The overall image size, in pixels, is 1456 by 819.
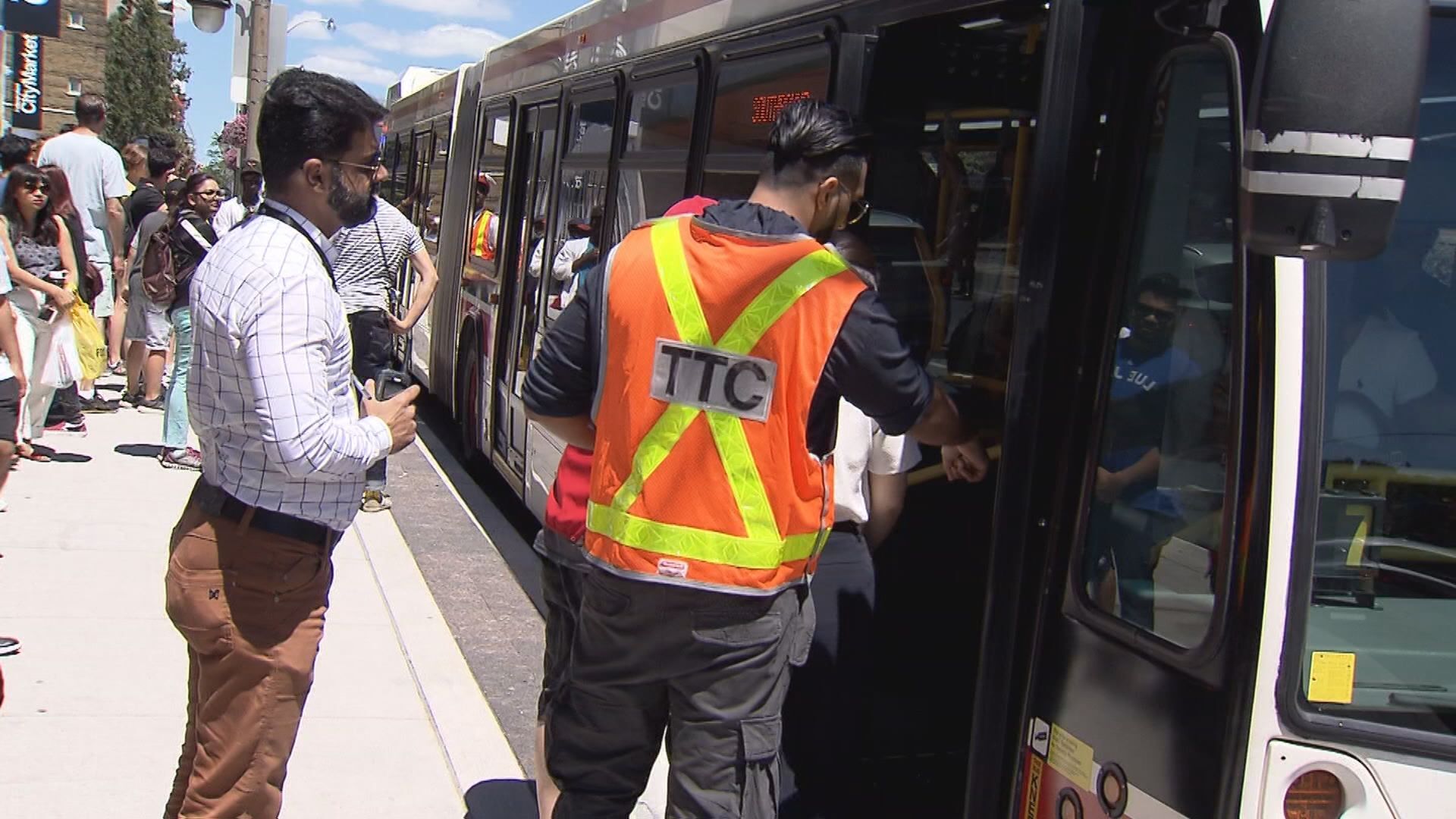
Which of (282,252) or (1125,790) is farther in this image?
(282,252)

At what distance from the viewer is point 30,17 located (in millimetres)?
Result: 16672

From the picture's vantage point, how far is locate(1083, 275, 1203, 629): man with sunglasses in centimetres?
263

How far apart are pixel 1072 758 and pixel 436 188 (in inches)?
416

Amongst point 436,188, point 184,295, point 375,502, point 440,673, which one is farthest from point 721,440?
point 436,188

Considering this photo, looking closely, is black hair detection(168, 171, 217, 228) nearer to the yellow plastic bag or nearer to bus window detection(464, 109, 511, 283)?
the yellow plastic bag

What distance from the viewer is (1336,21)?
200 centimetres

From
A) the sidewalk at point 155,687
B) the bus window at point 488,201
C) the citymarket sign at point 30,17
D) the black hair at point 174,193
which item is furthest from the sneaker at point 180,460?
the citymarket sign at point 30,17

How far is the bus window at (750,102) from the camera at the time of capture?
165 inches

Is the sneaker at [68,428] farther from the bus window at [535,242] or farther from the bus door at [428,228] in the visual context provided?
the bus window at [535,242]

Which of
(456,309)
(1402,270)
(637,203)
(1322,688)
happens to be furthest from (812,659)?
(456,309)

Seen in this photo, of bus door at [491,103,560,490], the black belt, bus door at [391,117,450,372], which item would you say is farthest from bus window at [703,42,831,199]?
bus door at [391,117,450,372]

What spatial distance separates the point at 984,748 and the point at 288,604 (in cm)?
148

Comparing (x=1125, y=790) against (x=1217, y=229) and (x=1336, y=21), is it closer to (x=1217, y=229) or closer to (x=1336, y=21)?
(x=1217, y=229)

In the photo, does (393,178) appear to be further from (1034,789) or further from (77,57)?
(77,57)
